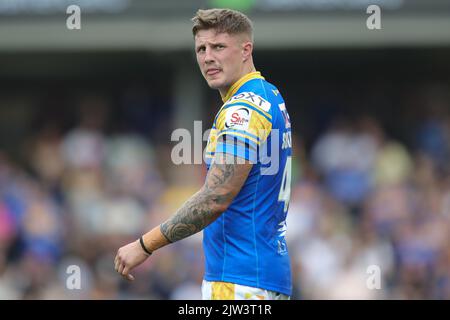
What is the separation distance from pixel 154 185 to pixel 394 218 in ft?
11.6

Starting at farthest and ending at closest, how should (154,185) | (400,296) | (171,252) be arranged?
(154,185) < (171,252) < (400,296)

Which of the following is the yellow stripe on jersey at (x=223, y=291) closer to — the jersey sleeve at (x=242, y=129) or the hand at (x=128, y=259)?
the hand at (x=128, y=259)

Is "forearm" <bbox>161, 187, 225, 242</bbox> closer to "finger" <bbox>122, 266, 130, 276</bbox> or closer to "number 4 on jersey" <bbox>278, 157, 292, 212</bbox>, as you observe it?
"finger" <bbox>122, 266, 130, 276</bbox>

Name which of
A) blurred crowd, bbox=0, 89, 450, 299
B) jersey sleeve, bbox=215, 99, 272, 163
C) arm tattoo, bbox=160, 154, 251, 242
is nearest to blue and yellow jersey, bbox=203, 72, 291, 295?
jersey sleeve, bbox=215, 99, 272, 163

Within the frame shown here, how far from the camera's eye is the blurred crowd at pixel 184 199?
36.2 feet

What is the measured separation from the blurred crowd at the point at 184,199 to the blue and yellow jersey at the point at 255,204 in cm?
592

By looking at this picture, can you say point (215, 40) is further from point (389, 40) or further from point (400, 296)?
point (389, 40)

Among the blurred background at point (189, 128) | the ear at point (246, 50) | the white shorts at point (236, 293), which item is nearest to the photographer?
the white shorts at point (236, 293)

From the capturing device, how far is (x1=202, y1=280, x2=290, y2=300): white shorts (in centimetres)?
461

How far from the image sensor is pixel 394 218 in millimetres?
11680

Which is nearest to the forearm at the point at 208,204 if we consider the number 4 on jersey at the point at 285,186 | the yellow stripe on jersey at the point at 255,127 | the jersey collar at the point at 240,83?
the yellow stripe on jersey at the point at 255,127

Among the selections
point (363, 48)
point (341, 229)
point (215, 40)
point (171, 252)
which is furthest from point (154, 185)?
point (215, 40)

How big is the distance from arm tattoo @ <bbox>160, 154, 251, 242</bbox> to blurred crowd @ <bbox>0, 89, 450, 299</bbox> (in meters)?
6.18

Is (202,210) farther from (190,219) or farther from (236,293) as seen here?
(236,293)
